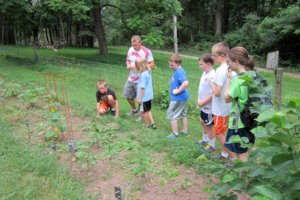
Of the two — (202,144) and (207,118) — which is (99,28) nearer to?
(202,144)

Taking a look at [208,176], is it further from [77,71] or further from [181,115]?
[77,71]

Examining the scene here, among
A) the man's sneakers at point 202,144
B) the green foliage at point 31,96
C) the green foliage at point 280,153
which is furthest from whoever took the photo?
the green foliage at point 31,96

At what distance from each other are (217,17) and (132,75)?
28.3 m

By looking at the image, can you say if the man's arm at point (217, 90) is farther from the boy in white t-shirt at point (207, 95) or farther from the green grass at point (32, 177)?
the green grass at point (32, 177)

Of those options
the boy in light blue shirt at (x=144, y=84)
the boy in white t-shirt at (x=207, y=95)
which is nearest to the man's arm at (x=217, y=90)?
the boy in white t-shirt at (x=207, y=95)

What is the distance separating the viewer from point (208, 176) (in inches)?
164

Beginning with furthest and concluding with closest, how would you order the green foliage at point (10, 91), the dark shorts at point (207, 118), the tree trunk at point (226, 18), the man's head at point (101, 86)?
the tree trunk at point (226, 18), the green foliage at point (10, 91), the man's head at point (101, 86), the dark shorts at point (207, 118)

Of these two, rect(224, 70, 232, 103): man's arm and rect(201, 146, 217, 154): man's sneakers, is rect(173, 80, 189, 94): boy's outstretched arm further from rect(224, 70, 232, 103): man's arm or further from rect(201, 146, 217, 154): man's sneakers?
rect(224, 70, 232, 103): man's arm

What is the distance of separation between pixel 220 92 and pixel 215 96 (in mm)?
151

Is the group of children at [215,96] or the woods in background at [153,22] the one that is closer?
the group of children at [215,96]

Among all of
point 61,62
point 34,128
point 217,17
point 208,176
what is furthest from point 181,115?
point 217,17

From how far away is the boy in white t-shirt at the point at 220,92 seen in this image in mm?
4617

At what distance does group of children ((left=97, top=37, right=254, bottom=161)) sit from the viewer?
12.6ft

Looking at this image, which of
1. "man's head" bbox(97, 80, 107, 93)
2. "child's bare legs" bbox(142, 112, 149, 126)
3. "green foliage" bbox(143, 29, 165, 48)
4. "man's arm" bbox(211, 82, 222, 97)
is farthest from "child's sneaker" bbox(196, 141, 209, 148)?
"green foliage" bbox(143, 29, 165, 48)
